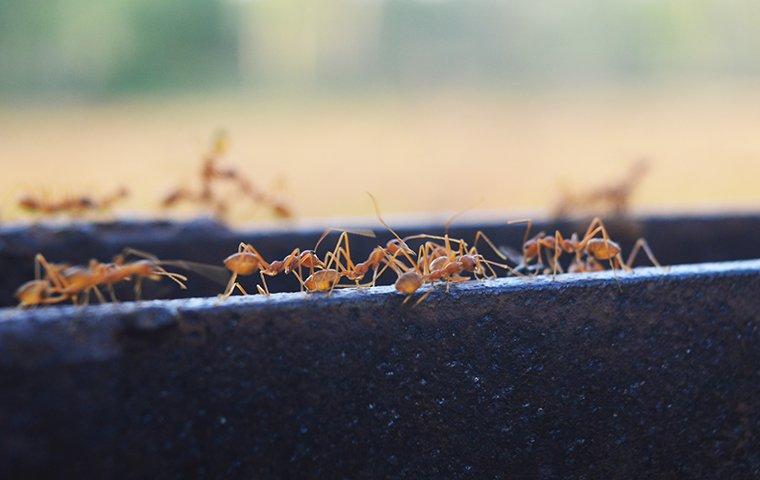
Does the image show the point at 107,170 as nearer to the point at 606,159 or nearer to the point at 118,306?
the point at 606,159

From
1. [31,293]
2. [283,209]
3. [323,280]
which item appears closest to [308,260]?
[323,280]

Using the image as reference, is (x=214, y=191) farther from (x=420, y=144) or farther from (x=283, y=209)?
(x=420, y=144)

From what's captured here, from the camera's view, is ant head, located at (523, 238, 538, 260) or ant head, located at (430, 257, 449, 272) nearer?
ant head, located at (430, 257, 449, 272)

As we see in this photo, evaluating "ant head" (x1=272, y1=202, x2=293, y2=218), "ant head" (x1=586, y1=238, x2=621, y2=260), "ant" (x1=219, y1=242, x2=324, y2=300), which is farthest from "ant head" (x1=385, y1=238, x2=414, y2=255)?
"ant head" (x1=272, y1=202, x2=293, y2=218)

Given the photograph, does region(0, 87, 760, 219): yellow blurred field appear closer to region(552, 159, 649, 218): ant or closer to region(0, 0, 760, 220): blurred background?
region(0, 0, 760, 220): blurred background

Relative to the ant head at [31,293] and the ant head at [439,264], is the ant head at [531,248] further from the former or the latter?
the ant head at [31,293]

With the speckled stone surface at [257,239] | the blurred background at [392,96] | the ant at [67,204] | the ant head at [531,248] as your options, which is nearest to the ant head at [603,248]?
the ant head at [531,248]

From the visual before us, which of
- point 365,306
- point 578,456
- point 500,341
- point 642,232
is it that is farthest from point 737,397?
point 642,232
